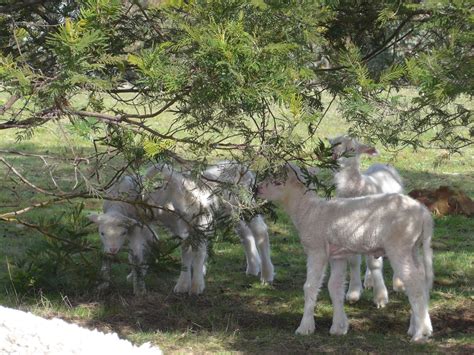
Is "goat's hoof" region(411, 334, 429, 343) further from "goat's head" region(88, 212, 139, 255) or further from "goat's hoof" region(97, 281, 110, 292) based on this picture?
"goat's hoof" region(97, 281, 110, 292)

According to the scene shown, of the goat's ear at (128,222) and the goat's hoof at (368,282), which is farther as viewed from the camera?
the goat's hoof at (368,282)

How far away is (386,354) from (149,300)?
262cm

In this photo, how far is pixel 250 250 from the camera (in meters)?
9.82

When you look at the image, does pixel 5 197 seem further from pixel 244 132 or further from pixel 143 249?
pixel 244 132

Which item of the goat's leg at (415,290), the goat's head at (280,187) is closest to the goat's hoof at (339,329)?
the goat's leg at (415,290)

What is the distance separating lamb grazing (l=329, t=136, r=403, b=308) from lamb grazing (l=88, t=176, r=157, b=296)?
2.02m

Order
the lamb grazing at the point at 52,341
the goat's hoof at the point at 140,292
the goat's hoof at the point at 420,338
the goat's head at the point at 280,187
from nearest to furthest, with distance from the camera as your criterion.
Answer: the lamb grazing at the point at 52,341 → the goat's hoof at the point at 420,338 → the goat's head at the point at 280,187 → the goat's hoof at the point at 140,292

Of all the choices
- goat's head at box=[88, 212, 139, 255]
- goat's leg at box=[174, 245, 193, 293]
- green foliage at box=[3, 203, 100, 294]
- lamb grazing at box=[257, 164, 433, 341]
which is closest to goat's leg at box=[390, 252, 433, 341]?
lamb grazing at box=[257, 164, 433, 341]

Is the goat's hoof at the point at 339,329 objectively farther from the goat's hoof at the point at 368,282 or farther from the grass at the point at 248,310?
the goat's hoof at the point at 368,282

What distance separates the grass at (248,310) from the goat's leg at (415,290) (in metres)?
0.17

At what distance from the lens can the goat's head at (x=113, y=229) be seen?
8508mm

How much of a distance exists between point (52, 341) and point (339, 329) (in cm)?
546

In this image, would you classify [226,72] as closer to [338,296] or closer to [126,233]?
[338,296]

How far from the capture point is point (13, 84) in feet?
17.1
